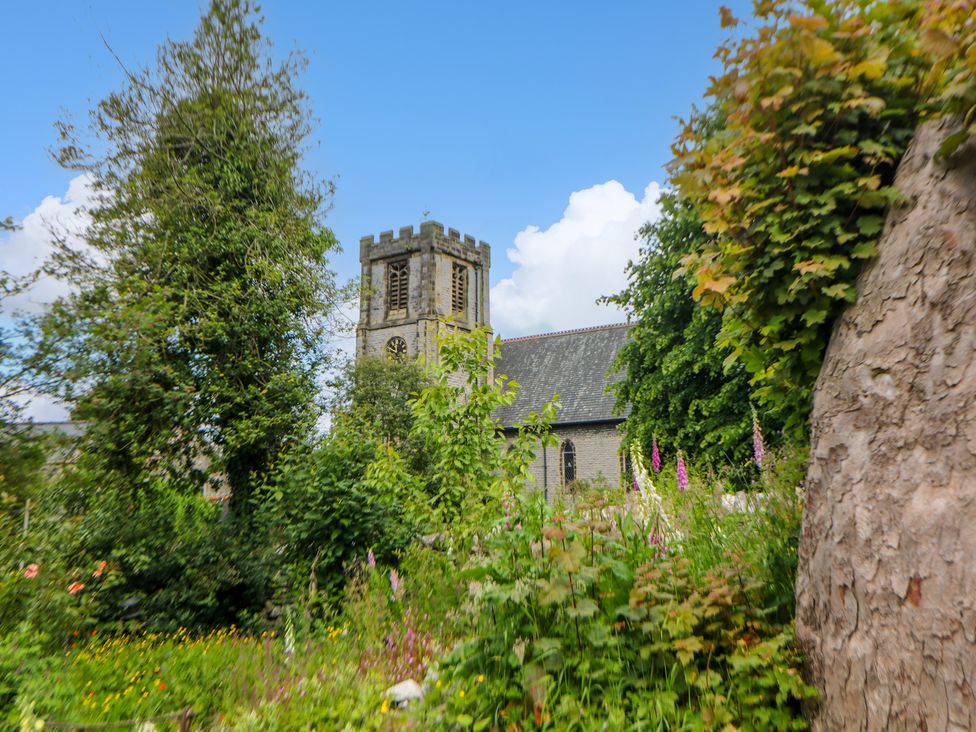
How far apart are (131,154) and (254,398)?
5.60 metres

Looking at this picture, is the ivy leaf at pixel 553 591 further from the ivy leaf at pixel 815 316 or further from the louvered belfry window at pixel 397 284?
the louvered belfry window at pixel 397 284

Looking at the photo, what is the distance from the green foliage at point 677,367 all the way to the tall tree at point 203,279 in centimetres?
803

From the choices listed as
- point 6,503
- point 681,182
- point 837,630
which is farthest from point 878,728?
point 6,503

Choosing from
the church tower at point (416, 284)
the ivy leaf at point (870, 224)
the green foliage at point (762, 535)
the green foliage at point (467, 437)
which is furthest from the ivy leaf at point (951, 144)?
the church tower at point (416, 284)

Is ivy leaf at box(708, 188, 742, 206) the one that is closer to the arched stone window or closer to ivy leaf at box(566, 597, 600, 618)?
ivy leaf at box(566, 597, 600, 618)

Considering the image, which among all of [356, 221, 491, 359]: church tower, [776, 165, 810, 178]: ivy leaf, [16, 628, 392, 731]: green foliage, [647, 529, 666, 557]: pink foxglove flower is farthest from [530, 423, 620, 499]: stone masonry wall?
[776, 165, 810, 178]: ivy leaf

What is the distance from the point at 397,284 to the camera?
37.0m

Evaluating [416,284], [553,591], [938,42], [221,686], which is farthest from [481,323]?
[938,42]

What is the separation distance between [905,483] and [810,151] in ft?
5.74

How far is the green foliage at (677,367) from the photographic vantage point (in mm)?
14852

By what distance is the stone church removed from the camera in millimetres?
34500

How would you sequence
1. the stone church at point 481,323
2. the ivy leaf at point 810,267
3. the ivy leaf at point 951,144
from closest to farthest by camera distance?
the ivy leaf at point 951,144 < the ivy leaf at point 810,267 < the stone church at point 481,323

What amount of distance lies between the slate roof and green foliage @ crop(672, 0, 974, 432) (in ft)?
98.4

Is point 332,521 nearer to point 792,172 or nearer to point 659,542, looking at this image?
point 659,542
